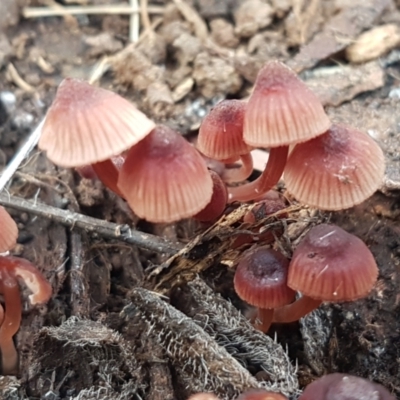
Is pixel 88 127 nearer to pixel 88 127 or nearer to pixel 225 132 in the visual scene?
pixel 88 127

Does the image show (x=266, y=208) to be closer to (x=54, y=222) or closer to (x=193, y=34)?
(x=54, y=222)

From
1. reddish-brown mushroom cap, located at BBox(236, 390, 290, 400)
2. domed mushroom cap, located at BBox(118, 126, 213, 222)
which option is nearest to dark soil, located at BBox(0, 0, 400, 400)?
reddish-brown mushroom cap, located at BBox(236, 390, 290, 400)

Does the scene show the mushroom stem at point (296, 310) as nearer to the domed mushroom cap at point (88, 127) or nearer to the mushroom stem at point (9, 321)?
the domed mushroom cap at point (88, 127)

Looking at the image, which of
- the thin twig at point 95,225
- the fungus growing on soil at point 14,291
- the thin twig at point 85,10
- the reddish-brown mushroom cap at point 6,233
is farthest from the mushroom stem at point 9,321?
the thin twig at point 85,10

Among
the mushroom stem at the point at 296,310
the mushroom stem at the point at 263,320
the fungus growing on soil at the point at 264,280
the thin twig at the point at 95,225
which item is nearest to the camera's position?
the fungus growing on soil at the point at 264,280

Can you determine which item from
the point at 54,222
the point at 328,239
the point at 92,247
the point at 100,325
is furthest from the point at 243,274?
the point at 54,222

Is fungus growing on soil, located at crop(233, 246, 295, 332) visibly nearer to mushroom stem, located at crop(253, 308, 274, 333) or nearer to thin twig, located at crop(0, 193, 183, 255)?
mushroom stem, located at crop(253, 308, 274, 333)
